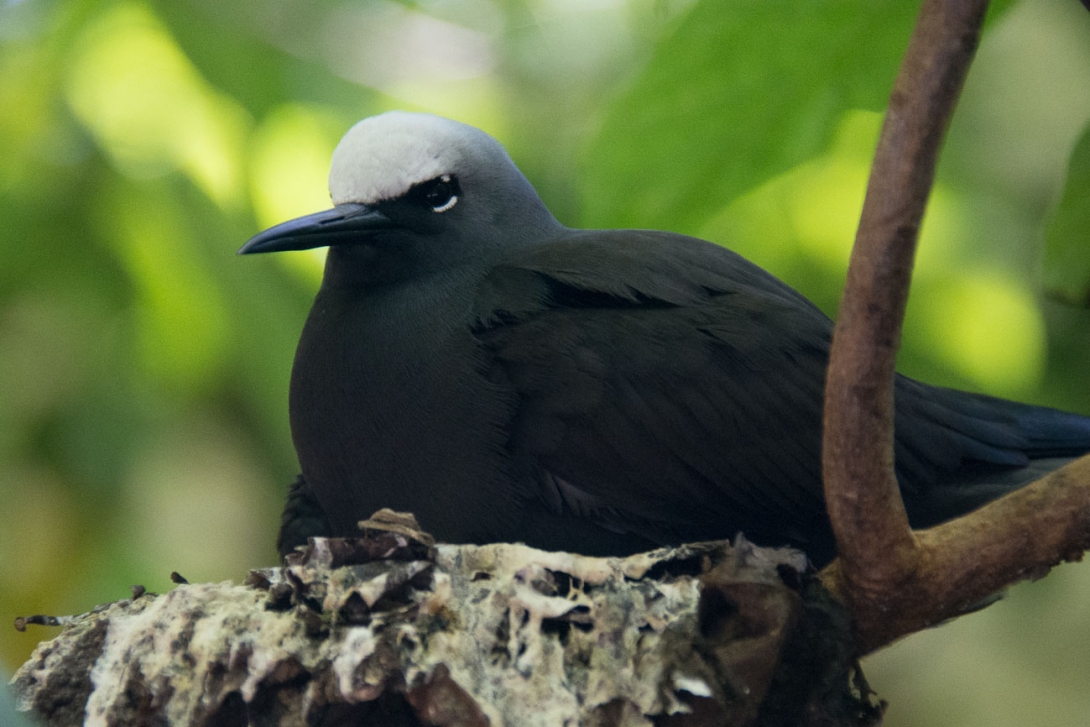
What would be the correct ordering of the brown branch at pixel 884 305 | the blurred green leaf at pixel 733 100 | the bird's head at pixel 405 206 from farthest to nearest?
the bird's head at pixel 405 206, the blurred green leaf at pixel 733 100, the brown branch at pixel 884 305

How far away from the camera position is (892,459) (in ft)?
3.38

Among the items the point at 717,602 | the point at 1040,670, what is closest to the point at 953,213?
the point at 1040,670

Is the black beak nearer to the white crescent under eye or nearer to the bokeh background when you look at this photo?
the white crescent under eye

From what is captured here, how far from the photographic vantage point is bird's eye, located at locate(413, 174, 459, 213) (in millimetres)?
1729

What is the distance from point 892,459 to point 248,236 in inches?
75.3

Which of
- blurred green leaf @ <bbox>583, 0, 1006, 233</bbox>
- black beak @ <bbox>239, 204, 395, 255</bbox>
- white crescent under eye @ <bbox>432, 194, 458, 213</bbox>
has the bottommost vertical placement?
black beak @ <bbox>239, 204, 395, 255</bbox>

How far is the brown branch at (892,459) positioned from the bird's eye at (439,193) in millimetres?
856

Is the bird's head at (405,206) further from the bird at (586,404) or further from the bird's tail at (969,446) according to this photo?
the bird's tail at (969,446)

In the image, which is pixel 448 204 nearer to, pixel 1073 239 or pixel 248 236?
pixel 1073 239

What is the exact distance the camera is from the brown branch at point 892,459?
0.91 m

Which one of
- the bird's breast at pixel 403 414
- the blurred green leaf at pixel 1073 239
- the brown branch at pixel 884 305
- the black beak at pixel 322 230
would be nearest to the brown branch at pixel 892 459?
the brown branch at pixel 884 305

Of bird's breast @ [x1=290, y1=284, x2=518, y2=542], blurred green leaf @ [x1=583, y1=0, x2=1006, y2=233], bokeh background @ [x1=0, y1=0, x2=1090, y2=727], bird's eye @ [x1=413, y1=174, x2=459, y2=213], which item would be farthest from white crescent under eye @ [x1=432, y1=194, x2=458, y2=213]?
bokeh background @ [x1=0, y1=0, x2=1090, y2=727]

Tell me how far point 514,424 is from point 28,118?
197cm

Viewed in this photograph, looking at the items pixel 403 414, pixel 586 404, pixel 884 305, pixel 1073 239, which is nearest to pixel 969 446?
pixel 1073 239
